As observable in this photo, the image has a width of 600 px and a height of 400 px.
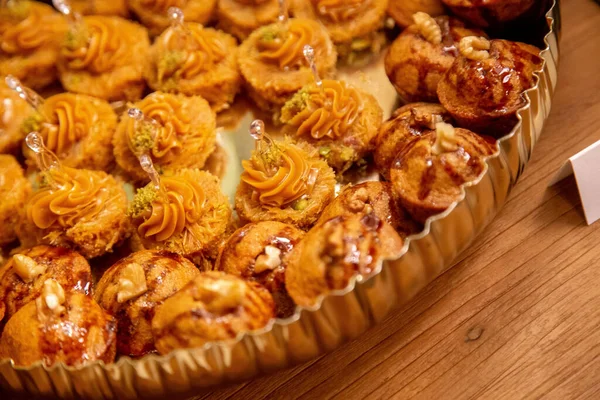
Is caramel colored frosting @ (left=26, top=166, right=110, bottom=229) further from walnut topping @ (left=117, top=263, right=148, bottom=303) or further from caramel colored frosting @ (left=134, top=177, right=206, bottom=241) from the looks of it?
walnut topping @ (left=117, top=263, right=148, bottom=303)

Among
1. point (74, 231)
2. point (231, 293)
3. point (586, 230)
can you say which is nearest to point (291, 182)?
point (231, 293)

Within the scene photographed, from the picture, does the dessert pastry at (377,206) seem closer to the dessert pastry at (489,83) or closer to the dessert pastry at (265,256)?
the dessert pastry at (265,256)

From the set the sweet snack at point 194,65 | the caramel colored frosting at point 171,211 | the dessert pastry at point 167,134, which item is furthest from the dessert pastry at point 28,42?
the caramel colored frosting at point 171,211

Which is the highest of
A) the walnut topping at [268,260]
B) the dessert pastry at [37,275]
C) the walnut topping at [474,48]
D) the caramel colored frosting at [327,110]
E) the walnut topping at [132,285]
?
the walnut topping at [474,48]

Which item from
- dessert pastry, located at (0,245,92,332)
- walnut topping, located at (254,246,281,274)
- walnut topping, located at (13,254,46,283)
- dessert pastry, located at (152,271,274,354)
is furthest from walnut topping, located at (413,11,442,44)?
walnut topping, located at (13,254,46,283)

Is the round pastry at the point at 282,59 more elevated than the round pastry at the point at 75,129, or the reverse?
the round pastry at the point at 282,59

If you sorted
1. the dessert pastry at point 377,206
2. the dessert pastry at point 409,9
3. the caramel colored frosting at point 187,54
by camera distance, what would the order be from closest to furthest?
the dessert pastry at point 377,206, the dessert pastry at point 409,9, the caramel colored frosting at point 187,54

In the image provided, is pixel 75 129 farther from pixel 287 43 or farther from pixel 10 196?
pixel 287 43
